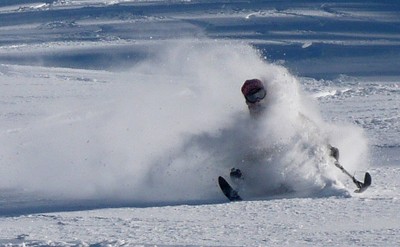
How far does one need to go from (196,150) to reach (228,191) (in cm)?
119

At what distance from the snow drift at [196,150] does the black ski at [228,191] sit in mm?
176

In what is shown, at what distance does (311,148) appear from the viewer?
8.47m

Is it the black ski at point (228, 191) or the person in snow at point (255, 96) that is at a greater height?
the person in snow at point (255, 96)

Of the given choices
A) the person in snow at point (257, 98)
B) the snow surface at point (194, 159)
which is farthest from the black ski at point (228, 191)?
the person in snow at point (257, 98)

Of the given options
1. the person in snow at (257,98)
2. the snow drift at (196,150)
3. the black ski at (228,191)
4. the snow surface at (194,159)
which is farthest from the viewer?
the person in snow at (257,98)

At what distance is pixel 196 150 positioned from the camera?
9.05 metres

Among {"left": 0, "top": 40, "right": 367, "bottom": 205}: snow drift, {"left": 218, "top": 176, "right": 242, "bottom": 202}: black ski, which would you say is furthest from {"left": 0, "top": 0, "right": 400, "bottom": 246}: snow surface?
{"left": 218, "top": 176, "right": 242, "bottom": 202}: black ski

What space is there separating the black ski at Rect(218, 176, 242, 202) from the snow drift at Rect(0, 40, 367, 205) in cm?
18

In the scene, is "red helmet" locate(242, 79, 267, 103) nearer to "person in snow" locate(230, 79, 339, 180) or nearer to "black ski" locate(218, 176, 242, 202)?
"person in snow" locate(230, 79, 339, 180)

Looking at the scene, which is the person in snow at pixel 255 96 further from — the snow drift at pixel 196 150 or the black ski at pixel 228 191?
the black ski at pixel 228 191

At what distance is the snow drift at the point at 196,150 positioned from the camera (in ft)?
27.4

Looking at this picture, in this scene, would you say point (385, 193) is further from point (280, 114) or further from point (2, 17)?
point (2, 17)

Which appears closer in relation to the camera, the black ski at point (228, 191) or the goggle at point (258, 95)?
the black ski at point (228, 191)

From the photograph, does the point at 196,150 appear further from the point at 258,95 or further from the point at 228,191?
the point at 228,191
